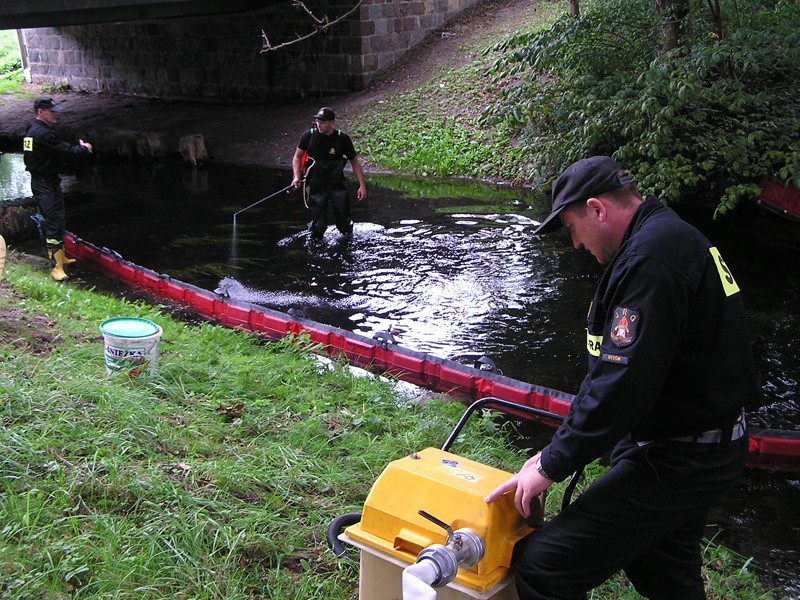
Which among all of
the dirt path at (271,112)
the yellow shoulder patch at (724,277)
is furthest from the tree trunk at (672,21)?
the dirt path at (271,112)

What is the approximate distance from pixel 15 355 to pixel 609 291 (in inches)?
176

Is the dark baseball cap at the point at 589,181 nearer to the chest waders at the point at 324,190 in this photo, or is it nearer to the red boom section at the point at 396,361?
the red boom section at the point at 396,361

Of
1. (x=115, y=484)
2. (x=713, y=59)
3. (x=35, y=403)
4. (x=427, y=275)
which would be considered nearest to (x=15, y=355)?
(x=35, y=403)

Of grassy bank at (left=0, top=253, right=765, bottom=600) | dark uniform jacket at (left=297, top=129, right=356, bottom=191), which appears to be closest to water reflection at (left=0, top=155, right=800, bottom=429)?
dark uniform jacket at (left=297, top=129, right=356, bottom=191)

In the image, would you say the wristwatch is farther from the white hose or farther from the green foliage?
the green foliage

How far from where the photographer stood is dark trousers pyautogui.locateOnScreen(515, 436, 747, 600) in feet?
8.92

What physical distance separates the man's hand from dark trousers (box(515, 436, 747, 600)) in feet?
0.48

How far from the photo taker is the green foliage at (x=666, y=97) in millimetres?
8211

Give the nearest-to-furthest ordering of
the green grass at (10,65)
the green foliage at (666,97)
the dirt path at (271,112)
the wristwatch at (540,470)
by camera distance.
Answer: the wristwatch at (540,470) → the green foliage at (666,97) → the dirt path at (271,112) → the green grass at (10,65)

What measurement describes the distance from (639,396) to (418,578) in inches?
34.5

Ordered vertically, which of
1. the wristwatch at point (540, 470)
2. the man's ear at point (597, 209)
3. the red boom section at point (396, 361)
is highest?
the man's ear at point (597, 209)

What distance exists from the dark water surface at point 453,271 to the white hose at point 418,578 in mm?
2983

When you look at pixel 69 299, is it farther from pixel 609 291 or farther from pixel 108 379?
pixel 609 291

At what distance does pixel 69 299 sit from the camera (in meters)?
8.36
